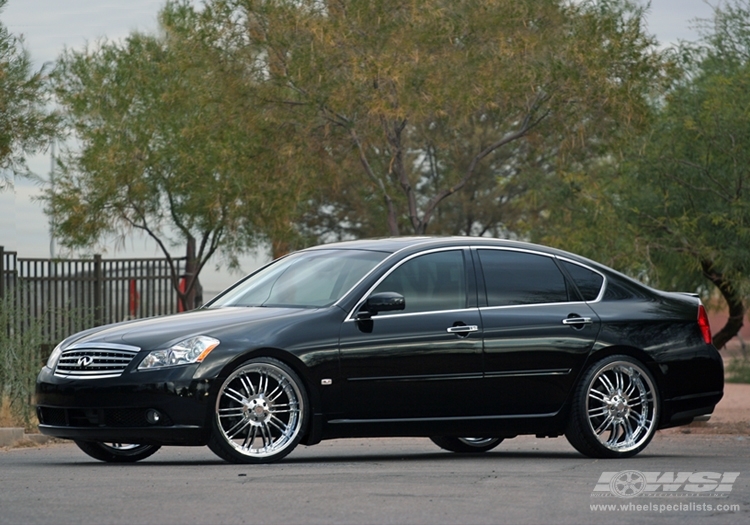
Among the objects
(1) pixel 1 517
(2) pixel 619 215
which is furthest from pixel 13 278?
(1) pixel 1 517

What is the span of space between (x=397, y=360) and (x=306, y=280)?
3.39ft

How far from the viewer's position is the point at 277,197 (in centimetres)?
2475

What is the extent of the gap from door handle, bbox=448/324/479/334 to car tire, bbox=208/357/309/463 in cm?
131

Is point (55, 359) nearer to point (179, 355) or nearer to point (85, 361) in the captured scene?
point (85, 361)

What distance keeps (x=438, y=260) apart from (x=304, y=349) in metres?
1.50

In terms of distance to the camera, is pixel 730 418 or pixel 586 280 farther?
pixel 730 418

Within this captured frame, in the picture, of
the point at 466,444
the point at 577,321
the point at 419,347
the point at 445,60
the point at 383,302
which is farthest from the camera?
the point at 445,60

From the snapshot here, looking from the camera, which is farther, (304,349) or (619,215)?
(619,215)

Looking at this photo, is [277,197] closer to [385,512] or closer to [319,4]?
[319,4]

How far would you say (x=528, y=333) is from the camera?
35.8ft

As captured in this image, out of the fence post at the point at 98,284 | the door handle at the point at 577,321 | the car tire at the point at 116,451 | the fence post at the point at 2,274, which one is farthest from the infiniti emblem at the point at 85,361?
the fence post at the point at 98,284

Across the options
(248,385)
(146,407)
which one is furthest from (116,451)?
(248,385)

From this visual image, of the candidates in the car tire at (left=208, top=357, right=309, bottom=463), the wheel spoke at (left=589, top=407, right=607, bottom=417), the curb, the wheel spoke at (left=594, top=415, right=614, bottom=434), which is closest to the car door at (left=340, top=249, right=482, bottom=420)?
the car tire at (left=208, top=357, right=309, bottom=463)

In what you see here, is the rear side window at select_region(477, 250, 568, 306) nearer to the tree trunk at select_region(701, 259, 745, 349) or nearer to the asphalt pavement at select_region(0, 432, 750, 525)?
the asphalt pavement at select_region(0, 432, 750, 525)
